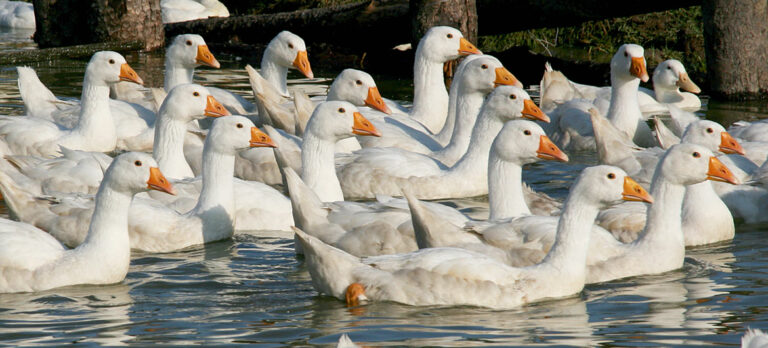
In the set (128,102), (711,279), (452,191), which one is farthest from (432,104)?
(711,279)

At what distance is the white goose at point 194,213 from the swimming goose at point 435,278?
2.13 m

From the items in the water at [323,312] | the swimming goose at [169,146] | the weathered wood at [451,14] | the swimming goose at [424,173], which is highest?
the weathered wood at [451,14]

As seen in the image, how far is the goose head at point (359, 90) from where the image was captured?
37.4 feet

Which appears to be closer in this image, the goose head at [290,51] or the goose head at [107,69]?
the goose head at [107,69]

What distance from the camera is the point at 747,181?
9852 mm

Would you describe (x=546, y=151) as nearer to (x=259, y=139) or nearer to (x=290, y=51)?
(x=259, y=139)

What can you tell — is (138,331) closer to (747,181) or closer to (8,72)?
(747,181)

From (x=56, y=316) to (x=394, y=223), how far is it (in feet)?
8.08

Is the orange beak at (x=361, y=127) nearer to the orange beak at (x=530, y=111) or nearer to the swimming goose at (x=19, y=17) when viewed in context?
the orange beak at (x=530, y=111)

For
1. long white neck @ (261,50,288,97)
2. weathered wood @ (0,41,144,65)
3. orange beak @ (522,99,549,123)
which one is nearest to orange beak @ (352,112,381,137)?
orange beak @ (522,99,549,123)

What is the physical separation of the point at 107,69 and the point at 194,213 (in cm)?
345

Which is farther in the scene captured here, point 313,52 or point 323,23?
point 313,52

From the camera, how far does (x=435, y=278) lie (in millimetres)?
6730

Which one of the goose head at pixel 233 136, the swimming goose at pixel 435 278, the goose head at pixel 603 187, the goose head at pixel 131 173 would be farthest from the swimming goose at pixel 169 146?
the goose head at pixel 603 187
